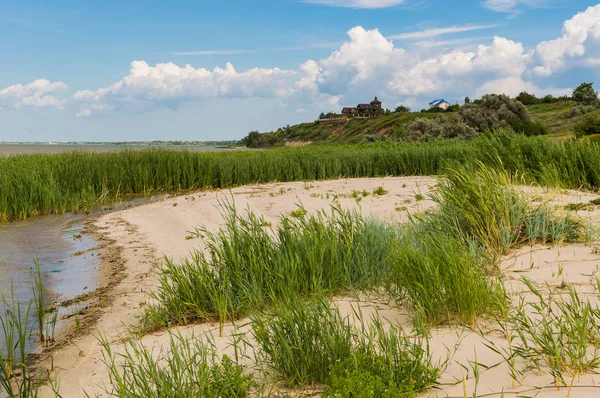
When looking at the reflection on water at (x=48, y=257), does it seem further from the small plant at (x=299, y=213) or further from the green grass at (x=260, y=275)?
the small plant at (x=299, y=213)

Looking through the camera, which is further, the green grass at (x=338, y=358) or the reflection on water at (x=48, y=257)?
the reflection on water at (x=48, y=257)

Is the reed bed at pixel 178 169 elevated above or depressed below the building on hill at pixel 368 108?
below

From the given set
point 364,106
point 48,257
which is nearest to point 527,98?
point 364,106

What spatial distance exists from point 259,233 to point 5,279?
4.70 meters

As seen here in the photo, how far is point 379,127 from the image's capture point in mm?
62469

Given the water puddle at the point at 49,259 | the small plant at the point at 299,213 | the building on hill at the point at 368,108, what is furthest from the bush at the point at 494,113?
the building on hill at the point at 368,108

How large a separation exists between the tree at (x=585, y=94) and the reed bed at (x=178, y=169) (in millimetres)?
35829

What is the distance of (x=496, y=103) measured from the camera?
36.6m

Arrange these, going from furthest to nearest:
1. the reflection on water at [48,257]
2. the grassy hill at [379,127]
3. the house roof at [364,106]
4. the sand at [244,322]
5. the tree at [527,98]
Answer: the house roof at [364,106] → the tree at [527,98] → the grassy hill at [379,127] → the reflection on water at [48,257] → the sand at [244,322]

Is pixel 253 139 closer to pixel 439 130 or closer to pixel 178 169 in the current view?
pixel 439 130

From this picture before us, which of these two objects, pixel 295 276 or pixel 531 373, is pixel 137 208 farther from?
pixel 531 373

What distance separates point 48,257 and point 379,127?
5593 centimetres

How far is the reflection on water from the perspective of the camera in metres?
7.18

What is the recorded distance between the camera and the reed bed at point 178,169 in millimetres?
13219
